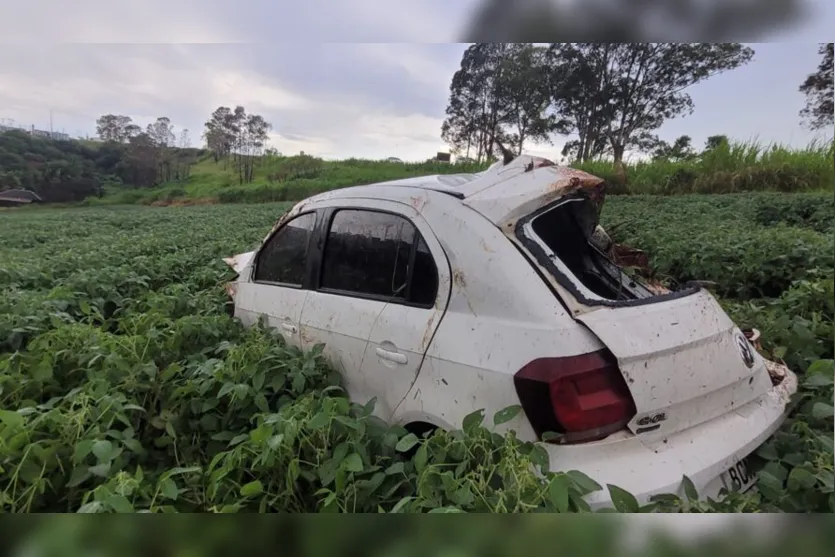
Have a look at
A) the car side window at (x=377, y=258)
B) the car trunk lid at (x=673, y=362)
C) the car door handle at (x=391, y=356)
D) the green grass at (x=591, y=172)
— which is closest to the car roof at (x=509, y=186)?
the car side window at (x=377, y=258)

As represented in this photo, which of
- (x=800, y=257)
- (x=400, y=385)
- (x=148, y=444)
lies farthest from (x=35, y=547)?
(x=800, y=257)

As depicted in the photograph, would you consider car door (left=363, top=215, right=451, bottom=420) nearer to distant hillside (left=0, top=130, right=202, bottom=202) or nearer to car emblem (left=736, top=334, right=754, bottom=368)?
car emblem (left=736, top=334, right=754, bottom=368)

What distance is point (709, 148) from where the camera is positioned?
1.69 metres

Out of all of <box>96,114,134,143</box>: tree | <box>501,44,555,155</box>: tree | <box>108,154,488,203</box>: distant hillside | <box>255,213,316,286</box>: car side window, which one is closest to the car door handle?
<box>255,213,316,286</box>: car side window

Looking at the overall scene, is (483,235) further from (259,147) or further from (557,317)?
(259,147)

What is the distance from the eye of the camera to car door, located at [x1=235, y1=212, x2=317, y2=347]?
224 centimetres

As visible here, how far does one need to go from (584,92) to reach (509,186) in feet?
1.48

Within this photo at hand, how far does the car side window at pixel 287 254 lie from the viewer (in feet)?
7.54

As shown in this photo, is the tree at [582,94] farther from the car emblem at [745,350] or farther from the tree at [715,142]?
the car emblem at [745,350]

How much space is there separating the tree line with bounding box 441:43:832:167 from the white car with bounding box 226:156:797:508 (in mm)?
245

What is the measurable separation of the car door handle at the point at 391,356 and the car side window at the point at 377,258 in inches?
7.3

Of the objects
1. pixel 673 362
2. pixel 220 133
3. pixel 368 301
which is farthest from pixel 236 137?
pixel 673 362

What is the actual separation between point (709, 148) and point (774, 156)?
0.78 feet

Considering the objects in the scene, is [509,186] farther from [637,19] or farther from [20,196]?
[20,196]
